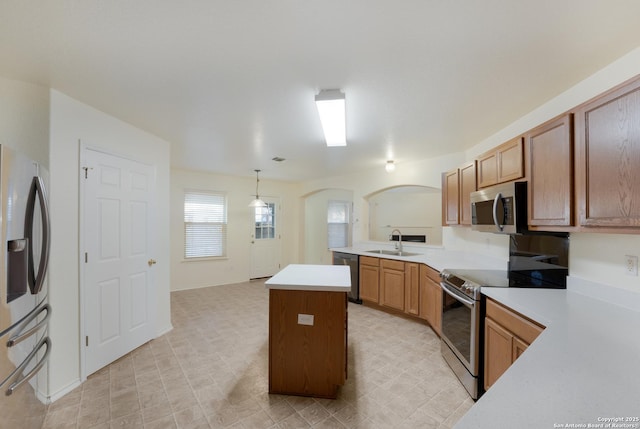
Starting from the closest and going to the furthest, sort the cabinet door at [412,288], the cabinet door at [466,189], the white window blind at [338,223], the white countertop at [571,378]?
the white countertop at [571,378] < the cabinet door at [466,189] < the cabinet door at [412,288] < the white window blind at [338,223]

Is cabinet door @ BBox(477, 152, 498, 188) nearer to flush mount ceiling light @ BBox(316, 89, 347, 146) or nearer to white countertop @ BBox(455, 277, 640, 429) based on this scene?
white countertop @ BBox(455, 277, 640, 429)

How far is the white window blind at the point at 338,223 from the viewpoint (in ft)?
24.1

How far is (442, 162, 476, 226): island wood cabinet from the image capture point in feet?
9.33

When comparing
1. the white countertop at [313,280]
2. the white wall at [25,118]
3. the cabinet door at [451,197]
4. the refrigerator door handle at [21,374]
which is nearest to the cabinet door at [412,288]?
the cabinet door at [451,197]

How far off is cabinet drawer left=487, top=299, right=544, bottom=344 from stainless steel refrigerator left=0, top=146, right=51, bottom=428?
8.28 feet

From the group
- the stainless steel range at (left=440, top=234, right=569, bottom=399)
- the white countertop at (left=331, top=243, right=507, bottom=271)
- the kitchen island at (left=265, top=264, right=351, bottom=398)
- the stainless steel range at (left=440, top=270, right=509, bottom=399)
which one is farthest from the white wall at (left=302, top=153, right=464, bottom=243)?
the kitchen island at (left=265, top=264, right=351, bottom=398)

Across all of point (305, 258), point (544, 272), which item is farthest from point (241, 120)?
point (305, 258)

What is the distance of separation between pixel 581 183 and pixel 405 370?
198 centimetres

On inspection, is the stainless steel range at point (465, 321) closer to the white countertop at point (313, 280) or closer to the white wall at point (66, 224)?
the white countertop at point (313, 280)

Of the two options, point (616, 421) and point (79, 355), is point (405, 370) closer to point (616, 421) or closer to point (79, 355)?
point (616, 421)

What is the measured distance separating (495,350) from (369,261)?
241 cm

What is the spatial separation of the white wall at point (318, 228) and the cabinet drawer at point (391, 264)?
3.31 m

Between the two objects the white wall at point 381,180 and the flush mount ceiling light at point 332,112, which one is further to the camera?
the white wall at point 381,180

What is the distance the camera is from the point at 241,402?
76.9 inches
